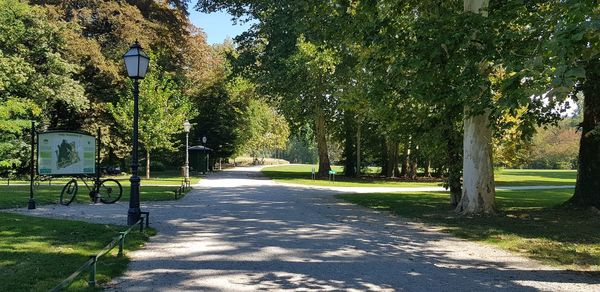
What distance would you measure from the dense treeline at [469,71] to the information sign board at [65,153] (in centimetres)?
784

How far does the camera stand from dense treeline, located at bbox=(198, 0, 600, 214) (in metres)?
6.56

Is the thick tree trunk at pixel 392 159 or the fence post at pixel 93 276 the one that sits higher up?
the thick tree trunk at pixel 392 159

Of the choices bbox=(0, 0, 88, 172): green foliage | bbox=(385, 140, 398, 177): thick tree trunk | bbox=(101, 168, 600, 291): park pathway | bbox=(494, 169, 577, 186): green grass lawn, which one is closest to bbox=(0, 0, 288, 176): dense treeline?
bbox=(0, 0, 88, 172): green foliage

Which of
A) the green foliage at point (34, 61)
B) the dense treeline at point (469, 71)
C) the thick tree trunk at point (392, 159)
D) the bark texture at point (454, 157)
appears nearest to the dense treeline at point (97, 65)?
the green foliage at point (34, 61)

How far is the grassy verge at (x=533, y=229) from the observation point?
8.94 meters

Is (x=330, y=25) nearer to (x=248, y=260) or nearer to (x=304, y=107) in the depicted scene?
(x=248, y=260)

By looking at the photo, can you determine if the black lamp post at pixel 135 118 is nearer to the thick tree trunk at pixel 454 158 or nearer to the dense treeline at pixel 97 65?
the thick tree trunk at pixel 454 158

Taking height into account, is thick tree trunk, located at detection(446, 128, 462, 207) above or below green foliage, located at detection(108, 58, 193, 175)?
below

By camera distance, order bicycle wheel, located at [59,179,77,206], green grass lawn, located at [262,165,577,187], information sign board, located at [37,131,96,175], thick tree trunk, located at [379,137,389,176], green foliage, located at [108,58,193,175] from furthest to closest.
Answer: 1. thick tree trunk, located at [379,137,389,176]
2. green foliage, located at [108,58,193,175]
3. green grass lawn, located at [262,165,577,187]
4. bicycle wheel, located at [59,179,77,206]
5. information sign board, located at [37,131,96,175]

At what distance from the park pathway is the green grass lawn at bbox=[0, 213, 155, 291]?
1.38ft

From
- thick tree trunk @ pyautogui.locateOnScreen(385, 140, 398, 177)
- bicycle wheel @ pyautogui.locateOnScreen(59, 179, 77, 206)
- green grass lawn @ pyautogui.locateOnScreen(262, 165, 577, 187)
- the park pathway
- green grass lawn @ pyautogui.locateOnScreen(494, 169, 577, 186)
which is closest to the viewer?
the park pathway

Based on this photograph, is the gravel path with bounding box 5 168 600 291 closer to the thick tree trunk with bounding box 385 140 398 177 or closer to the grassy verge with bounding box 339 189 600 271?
the grassy verge with bounding box 339 189 600 271

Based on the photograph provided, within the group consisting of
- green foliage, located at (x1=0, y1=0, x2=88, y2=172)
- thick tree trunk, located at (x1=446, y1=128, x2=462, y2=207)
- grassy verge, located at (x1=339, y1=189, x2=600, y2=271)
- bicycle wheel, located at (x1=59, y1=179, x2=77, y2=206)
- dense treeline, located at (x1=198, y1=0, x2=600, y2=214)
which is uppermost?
green foliage, located at (x1=0, y1=0, x2=88, y2=172)

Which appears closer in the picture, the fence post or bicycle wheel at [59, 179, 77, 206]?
the fence post
